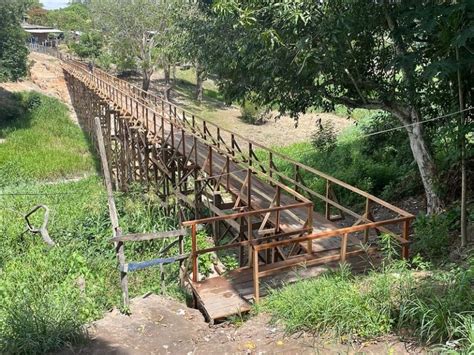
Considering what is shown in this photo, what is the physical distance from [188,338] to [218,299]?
2.78 ft

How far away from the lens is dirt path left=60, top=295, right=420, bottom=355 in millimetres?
5155

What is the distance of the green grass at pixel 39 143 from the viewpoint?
2373 cm

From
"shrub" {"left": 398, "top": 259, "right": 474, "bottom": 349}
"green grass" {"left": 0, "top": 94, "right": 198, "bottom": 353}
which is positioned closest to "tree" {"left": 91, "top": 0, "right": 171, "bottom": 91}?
"green grass" {"left": 0, "top": 94, "right": 198, "bottom": 353}

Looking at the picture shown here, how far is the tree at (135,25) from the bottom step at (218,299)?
32.0 meters

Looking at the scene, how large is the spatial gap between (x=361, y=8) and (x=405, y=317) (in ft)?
20.2

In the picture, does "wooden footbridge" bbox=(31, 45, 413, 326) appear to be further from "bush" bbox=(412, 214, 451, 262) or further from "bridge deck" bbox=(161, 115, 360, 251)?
"bush" bbox=(412, 214, 451, 262)

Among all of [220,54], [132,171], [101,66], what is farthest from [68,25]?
[220,54]

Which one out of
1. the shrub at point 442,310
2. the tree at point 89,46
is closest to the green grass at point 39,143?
the tree at point 89,46

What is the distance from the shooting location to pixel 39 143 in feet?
90.2

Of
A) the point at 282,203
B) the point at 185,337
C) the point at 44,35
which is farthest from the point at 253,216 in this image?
the point at 44,35

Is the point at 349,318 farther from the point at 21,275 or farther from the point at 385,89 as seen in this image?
the point at 21,275

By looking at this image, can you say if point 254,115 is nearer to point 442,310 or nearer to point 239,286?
point 239,286

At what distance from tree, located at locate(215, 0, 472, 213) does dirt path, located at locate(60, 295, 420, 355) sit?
4441 millimetres

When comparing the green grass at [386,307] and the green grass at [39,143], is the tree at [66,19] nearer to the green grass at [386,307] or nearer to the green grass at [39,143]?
the green grass at [39,143]
